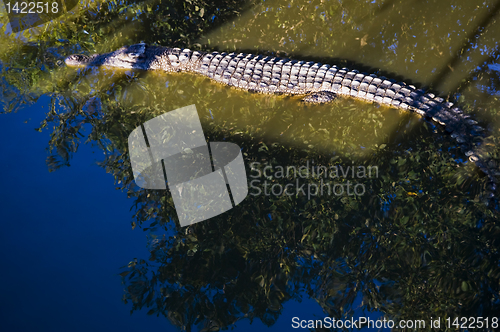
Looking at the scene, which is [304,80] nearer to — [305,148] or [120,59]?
[305,148]

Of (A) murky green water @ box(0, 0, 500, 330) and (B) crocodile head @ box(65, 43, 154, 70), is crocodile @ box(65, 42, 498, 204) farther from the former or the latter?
(A) murky green water @ box(0, 0, 500, 330)

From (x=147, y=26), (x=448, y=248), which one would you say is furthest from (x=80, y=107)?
(x=448, y=248)

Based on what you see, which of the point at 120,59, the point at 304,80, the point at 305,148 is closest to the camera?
the point at 305,148

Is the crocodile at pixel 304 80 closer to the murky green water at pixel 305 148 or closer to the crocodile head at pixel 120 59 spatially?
the crocodile head at pixel 120 59

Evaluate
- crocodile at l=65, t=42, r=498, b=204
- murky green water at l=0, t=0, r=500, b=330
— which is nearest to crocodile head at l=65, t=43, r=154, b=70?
crocodile at l=65, t=42, r=498, b=204

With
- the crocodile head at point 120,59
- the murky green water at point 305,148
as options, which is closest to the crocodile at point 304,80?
the crocodile head at point 120,59

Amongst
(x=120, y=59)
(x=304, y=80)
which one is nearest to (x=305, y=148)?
(x=304, y=80)

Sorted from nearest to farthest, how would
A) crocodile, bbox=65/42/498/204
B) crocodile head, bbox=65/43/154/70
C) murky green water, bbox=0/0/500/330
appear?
murky green water, bbox=0/0/500/330, crocodile, bbox=65/42/498/204, crocodile head, bbox=65/43/154/70
